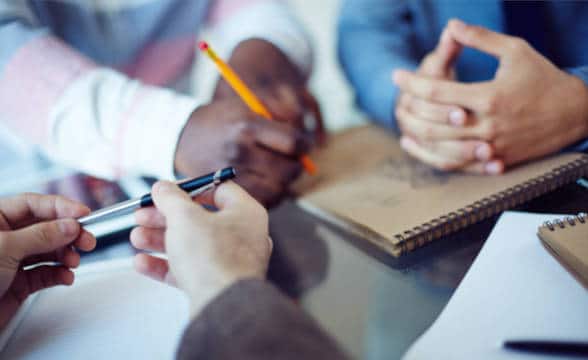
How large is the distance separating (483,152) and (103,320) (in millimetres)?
329

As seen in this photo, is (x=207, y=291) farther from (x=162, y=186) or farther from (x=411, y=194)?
(x=411, y=194)

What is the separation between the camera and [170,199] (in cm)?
25

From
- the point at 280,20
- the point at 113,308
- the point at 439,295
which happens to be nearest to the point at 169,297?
the point at 113,308

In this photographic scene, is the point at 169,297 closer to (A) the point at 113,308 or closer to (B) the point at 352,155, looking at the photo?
(A) the point at 113,308

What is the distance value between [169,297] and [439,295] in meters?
0.17

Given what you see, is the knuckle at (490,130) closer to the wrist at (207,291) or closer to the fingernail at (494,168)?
the fingernail at (494,168)

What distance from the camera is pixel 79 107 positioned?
0.44 meters

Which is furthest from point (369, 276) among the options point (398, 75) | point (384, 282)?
point (398, 75)

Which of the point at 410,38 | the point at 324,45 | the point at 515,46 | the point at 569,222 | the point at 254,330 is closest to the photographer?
the point at 254,330

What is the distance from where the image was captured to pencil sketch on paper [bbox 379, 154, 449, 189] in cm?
41

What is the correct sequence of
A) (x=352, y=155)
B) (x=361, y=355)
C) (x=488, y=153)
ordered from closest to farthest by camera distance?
(x=361, y=355)
(x=488, y=153)
(x=352, y=155)

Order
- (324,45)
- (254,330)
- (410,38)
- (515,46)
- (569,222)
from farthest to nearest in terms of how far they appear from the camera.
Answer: (324,45), (410,38), (515,46), (569,222), (254,330)

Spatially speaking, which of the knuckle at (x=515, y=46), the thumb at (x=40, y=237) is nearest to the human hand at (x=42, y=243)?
the thumb at (x=40, y=237)

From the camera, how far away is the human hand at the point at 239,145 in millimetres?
405
